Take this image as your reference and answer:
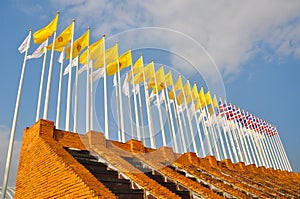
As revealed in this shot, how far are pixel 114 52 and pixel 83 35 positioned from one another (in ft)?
8.46

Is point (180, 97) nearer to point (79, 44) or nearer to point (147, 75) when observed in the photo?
point (147, 75)

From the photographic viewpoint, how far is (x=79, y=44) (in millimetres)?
18156

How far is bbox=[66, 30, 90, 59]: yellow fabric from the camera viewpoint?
59.0ft

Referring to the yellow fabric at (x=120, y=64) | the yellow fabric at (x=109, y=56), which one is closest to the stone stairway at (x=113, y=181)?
the yellow fabric at (x=109, y=56)

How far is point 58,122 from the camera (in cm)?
1316

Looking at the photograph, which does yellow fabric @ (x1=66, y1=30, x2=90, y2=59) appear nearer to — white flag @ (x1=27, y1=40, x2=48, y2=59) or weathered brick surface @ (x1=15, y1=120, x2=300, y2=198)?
white flag @ (x1=27, y1=40, x2=48, y2=59)

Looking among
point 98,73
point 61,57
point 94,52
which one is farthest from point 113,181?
point 94,52

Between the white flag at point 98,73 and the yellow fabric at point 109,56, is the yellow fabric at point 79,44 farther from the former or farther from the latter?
the white flag at point 98,73

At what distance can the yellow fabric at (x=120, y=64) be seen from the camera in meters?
19.9

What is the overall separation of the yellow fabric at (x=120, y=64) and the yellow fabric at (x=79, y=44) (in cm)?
255

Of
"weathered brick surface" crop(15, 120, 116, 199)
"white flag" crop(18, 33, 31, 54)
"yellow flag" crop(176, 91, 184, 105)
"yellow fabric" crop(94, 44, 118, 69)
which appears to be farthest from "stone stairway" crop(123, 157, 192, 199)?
"yellow flag" crop(176, 91, 184, 105)

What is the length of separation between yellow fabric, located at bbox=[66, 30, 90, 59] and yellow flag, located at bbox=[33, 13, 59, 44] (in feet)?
6.40

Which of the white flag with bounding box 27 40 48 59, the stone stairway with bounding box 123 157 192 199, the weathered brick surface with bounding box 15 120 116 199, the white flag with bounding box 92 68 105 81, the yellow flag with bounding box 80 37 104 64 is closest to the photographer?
the weathered brick surface with bounding box 15 120 116 199

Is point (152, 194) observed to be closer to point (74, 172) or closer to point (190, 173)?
point (74, 172)
